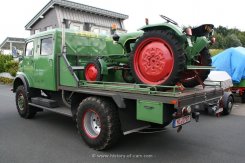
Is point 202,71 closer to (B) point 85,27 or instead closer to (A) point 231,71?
(A) point 231,71

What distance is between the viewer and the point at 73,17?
19.6 metres

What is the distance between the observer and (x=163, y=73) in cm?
452

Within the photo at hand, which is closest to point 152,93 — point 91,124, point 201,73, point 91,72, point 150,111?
point 150,111

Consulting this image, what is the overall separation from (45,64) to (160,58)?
3.39 m

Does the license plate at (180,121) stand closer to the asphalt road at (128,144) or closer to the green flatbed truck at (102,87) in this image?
the green flatbed truck at (102,87)

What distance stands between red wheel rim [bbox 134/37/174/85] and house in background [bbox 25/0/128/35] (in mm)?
13898

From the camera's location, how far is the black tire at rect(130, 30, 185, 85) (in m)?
4.29

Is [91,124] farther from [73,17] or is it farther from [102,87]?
[73,17]

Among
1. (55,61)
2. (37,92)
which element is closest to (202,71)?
(55,61)

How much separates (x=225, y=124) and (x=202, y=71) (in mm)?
2473

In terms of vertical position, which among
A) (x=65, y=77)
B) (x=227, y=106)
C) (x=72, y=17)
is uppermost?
(x=72, y=17)

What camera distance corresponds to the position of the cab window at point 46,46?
21.6ft

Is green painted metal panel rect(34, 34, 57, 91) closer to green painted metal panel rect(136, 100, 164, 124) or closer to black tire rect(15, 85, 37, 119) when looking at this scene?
black tire rect(15, 85, 37, 119)

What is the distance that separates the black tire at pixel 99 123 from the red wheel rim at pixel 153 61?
0.85 meters
